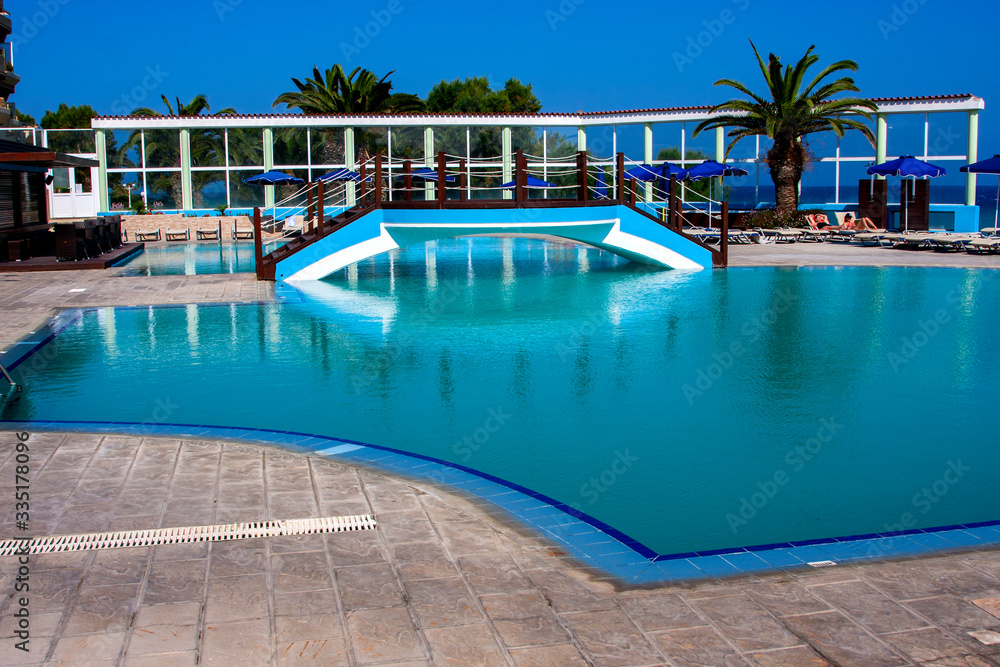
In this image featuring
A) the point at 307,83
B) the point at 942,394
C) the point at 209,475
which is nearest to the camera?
the point at 209,475

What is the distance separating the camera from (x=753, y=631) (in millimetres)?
3787

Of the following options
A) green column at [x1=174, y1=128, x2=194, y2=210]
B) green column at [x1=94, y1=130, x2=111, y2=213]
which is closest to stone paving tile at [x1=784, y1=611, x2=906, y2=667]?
green column at [x1=174, y1=128, x2=194, y2=210]

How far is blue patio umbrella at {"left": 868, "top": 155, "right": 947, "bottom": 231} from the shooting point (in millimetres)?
25891

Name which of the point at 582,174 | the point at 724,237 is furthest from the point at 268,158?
the point at 724,237

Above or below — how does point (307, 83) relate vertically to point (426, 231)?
above

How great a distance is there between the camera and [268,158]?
106 feet

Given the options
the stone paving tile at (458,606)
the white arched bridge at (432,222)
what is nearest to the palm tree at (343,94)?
the white arched bridge at (432,222)

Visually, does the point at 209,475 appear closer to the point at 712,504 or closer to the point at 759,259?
the point at 712,504

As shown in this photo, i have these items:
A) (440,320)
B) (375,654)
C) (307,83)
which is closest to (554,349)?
(440,320)

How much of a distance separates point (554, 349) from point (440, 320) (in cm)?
280

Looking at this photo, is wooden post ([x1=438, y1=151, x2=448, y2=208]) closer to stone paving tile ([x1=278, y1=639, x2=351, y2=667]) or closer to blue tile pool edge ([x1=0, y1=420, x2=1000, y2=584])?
blue tile pool edge ([x1=0, y1=420, x2=1000, y2=584])

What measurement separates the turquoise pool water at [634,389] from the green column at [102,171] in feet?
63.8

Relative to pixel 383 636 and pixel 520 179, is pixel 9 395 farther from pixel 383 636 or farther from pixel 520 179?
pixel 520 179

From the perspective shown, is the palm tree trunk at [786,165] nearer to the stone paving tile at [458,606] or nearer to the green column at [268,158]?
the green column at [268,158]
